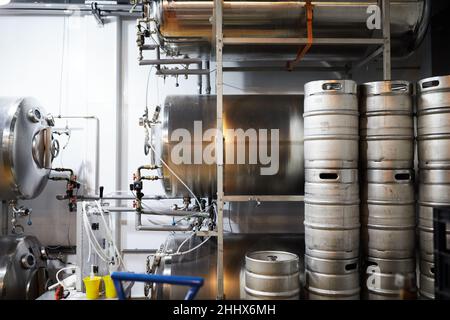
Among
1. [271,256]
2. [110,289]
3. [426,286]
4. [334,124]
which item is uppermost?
[334,124]

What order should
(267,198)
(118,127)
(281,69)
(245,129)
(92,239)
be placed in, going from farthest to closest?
(118,127) → (281,69) → (92,239) → (245,129) → (267,198)

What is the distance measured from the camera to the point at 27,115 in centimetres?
242

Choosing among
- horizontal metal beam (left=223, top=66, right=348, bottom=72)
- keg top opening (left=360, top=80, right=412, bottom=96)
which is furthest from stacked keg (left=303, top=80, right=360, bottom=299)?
horizontal metal beam (left=223, top=66, right=348, bottom=72)

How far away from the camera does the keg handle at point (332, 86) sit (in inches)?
65.8

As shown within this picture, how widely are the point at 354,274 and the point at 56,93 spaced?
295 centimetres

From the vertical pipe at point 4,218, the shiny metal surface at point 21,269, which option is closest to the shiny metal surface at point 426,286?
the shiny metal surface at point 21,269

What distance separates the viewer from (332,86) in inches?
66.2

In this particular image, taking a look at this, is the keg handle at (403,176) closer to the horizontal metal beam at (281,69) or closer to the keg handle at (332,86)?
the keg handle at (332,86)

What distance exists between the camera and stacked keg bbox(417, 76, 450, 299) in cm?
161

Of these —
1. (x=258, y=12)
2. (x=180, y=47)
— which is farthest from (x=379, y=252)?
(x=180, y=47)

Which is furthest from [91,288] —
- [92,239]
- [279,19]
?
[279,19]

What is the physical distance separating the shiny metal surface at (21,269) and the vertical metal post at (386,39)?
2899mm

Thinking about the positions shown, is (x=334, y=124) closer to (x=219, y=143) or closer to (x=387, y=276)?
(x=219, y=143)
